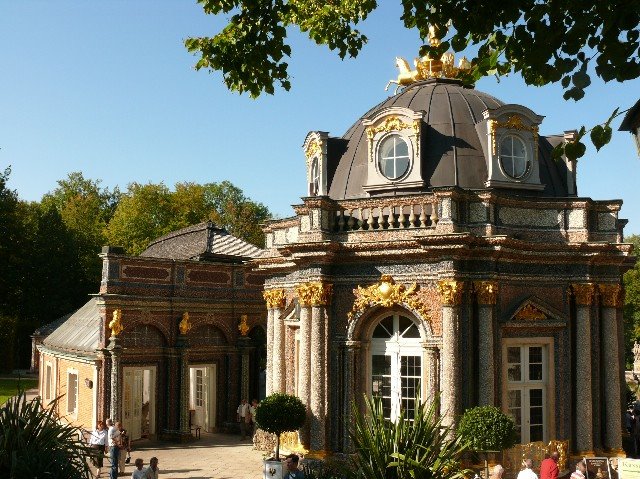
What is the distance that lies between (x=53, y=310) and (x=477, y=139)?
121 ft

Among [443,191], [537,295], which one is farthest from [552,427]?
[443,191]

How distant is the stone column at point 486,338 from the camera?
17453 mm

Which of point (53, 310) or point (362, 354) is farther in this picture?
point (53, 310)

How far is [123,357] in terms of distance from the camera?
81.1ft

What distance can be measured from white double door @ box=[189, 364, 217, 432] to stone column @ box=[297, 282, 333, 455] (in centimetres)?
913

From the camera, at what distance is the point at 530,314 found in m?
18.4

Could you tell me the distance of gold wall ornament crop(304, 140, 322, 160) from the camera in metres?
21.4

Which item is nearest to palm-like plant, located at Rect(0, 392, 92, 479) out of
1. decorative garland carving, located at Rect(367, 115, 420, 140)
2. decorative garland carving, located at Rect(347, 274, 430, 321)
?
decorative garland carving, located at Rect(347, 274, 430, 321)

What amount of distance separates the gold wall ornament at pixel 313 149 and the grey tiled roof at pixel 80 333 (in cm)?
863

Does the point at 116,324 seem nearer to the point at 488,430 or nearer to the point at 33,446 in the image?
the point at 488,430

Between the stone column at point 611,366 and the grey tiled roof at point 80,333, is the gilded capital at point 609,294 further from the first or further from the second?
the grey tiled roof at point 80,333

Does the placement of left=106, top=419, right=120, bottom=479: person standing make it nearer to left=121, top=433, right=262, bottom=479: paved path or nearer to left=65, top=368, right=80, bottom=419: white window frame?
left=121, top=433, right=262, bottom=479: paved path

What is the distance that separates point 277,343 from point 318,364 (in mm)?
2980

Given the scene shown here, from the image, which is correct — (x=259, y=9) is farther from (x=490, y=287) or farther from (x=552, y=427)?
(x=552, y=427)
